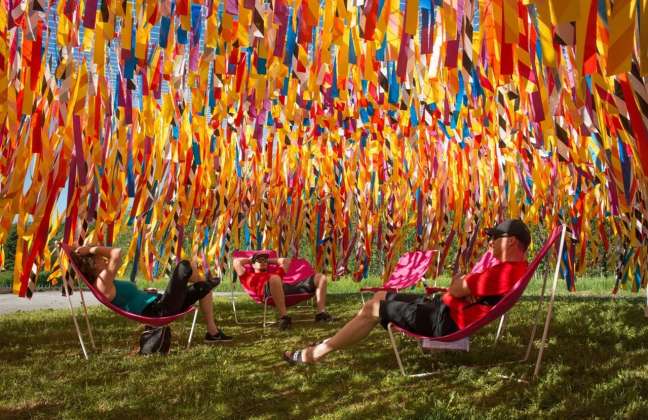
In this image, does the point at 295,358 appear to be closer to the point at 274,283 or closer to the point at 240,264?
the point at 274,283

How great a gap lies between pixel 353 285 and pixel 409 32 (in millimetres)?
9328

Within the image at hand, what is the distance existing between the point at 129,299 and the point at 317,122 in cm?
335

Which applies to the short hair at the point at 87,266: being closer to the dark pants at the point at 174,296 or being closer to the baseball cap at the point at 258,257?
the dark pants at the point at 174,296

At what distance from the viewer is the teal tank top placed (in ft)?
11.9

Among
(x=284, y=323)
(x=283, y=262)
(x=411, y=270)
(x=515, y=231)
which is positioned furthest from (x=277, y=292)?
(x=515, y=231)

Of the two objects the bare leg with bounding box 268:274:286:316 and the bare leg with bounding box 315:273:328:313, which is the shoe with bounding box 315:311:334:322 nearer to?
the bare leg with bounding box 315:273:328:313

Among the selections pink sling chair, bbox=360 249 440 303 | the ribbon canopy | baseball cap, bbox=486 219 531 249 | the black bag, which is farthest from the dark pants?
baseball cap, bbox=486 219 531 249

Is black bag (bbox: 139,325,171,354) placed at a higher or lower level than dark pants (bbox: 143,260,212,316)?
lower

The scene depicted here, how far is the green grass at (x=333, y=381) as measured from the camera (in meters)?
2.20

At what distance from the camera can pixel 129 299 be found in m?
3.65

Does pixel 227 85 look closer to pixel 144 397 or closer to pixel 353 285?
pixel 144 397

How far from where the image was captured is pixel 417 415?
2.08 metres

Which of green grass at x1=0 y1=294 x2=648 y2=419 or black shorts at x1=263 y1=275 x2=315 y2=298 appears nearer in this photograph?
green grass at x1=0 y1=294 x2=648 y2=419

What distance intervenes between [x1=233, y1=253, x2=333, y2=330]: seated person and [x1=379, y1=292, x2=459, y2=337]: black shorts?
7.50 ft
